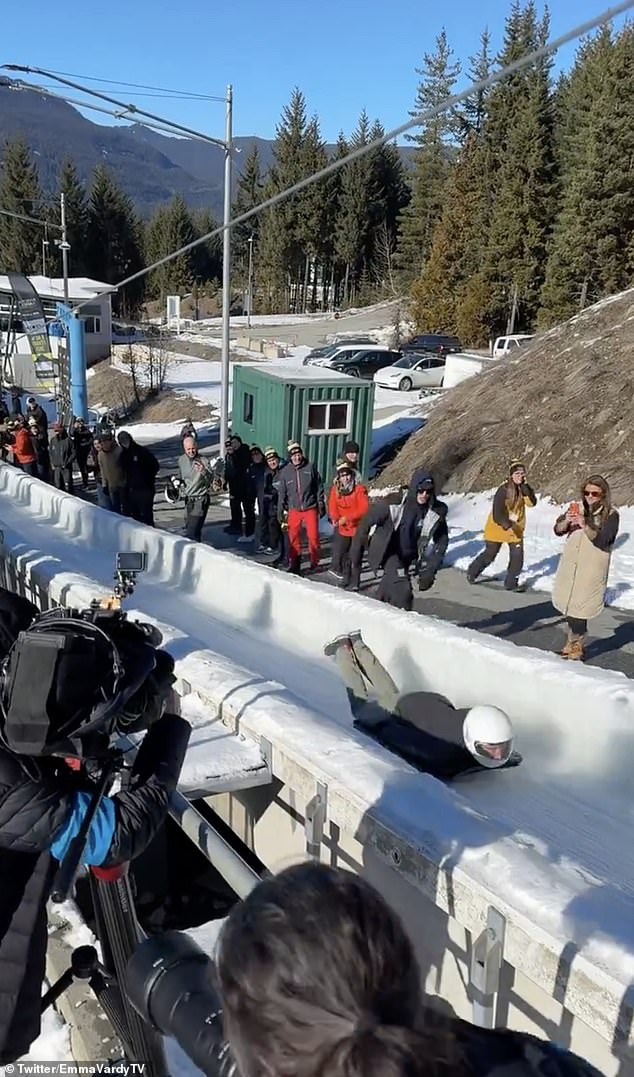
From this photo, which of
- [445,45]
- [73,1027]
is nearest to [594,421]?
[73,1027]

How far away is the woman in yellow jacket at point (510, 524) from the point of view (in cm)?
928

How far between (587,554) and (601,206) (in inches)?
1388

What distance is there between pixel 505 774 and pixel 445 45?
222 feet

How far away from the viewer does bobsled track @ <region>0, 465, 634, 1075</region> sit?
7.72 ft

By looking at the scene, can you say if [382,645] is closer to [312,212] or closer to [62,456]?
[62,456]

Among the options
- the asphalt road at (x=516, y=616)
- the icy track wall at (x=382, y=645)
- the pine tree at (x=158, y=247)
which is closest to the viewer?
the icy track wall at (x=382, y=645)

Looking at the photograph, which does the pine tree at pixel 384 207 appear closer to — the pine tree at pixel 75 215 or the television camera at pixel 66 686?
the pine tree at pixel 75 215

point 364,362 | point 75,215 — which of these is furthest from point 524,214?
point 75,215

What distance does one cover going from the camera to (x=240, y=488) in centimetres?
1243

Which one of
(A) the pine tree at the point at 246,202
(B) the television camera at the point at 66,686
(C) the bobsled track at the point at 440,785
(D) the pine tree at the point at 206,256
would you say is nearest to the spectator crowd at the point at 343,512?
(C) the bobsled track at the point at 440,785

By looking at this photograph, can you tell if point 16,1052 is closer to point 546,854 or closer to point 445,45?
point 546,854

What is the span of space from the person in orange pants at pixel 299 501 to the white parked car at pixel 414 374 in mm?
21455

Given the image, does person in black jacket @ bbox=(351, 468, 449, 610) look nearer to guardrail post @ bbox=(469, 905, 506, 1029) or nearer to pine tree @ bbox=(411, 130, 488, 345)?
guardrail post @ bbox=(469, 905, 506, 1029)

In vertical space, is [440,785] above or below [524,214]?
below
